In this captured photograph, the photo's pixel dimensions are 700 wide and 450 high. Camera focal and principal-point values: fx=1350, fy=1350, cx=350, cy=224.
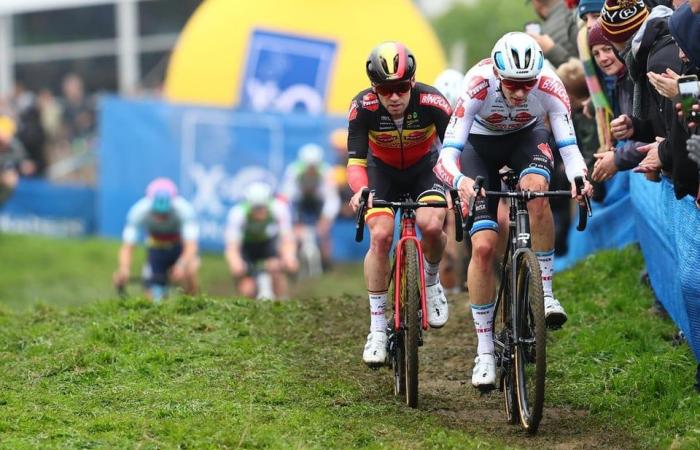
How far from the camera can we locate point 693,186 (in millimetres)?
7961

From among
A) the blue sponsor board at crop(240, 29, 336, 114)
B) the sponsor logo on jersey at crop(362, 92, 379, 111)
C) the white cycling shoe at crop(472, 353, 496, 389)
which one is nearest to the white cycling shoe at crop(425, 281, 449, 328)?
the white cycling shoe at crop(472, 353, 496, 389)

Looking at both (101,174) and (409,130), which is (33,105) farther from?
(409,130)

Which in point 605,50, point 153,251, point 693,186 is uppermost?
point 605,50

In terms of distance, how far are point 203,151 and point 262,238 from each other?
5.59 m

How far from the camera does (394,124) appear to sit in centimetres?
936

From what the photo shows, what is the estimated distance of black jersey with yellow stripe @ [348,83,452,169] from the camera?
927 cm

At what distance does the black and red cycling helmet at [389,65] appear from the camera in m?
8.95

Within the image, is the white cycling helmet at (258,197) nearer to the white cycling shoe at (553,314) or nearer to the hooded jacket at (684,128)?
the white cycling shoe at (553,314)

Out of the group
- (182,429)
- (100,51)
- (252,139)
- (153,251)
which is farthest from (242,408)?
(100,51)

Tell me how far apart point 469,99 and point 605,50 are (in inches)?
56.9

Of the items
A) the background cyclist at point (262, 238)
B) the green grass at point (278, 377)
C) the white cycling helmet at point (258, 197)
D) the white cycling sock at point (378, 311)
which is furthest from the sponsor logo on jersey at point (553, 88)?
the white cycling helmet at point (258, 197)

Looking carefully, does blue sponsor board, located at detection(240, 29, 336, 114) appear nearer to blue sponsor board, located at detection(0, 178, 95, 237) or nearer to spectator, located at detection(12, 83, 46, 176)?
blue sponsor board, located at detection(0, 178, 95, 237)

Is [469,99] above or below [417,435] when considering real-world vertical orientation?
above

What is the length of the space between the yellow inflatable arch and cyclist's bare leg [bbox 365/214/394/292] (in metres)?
14.7
